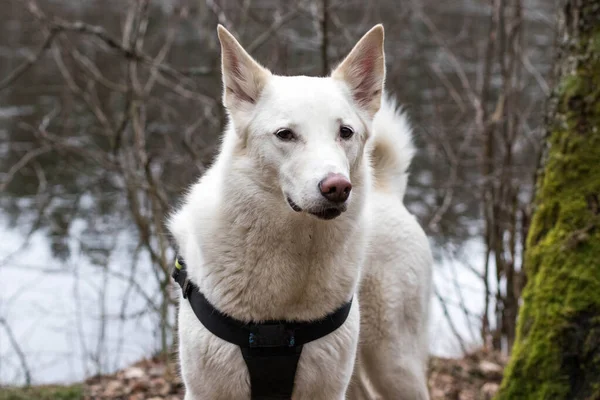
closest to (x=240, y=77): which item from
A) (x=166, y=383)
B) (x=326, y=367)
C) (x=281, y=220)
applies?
(x=281, y=220)

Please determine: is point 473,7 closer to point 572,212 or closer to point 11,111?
point 11,111

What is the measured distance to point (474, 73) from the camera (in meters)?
13.4

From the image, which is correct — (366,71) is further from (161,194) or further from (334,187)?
(161,194)

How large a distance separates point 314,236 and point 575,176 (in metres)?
1.67

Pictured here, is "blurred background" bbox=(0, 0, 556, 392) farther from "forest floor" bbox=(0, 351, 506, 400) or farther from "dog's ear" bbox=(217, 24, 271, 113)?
"dog's ear" bbox=(217, 24, 271, 113)

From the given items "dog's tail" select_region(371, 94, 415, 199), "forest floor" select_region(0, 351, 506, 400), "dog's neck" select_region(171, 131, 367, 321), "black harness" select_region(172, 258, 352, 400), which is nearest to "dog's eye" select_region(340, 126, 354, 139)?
"dog's neck" select_region(171, 131, 367, 321)

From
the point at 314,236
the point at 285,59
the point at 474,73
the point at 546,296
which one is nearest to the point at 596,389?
the point at 546,296

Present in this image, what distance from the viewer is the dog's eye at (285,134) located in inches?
113

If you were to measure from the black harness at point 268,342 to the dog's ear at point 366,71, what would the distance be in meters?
0.94

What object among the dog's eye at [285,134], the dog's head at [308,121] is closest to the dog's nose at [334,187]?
the dog's head at [308,121]

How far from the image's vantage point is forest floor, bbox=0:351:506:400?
5.10 m

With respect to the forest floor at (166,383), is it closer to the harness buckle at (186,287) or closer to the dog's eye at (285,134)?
the harness buckle at (186,287)

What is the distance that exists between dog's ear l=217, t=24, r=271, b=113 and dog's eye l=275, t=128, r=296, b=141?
239 millimetres

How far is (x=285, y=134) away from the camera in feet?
9.42
